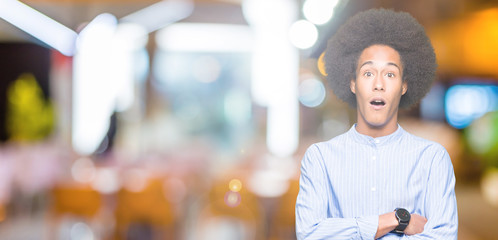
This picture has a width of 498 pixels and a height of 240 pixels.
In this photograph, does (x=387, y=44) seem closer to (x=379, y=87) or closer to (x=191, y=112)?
(x=379, y=87)

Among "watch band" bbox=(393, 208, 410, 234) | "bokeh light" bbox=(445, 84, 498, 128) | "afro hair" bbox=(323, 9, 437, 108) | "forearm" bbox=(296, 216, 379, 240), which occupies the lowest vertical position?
"forearm" bbox=(296, 216, 379, 240)

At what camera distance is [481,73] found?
8.85 metres

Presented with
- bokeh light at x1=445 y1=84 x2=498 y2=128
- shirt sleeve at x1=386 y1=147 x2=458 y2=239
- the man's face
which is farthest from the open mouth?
bokeh light at x1=445 y1=84 x2=498 y2=128

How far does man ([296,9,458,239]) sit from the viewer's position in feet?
2.95

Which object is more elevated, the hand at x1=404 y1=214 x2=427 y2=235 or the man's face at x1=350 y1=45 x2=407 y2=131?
the man's face at x1=350 y1=45 x2=407 y2=131

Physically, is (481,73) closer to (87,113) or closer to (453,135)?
(453,135)

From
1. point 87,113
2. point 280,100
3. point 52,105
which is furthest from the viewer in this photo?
point 52,105

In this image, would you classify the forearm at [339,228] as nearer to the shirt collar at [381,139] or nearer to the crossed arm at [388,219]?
the crossed arm at [388,219]

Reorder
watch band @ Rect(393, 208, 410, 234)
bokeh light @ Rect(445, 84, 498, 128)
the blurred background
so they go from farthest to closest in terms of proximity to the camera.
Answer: bokeh light @ Rect(445, 84, 498, 128) → the blurred background → watch band @ Rect(393, 208, 410, 234)

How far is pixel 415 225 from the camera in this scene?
90cm

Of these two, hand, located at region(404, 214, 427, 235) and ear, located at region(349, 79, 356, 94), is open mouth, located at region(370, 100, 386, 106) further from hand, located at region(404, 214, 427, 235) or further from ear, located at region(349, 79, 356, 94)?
hand, located at region(404, 214, 427, 235)

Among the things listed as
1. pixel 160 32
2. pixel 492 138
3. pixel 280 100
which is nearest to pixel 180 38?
pixel 160 32

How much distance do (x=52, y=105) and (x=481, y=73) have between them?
760cm

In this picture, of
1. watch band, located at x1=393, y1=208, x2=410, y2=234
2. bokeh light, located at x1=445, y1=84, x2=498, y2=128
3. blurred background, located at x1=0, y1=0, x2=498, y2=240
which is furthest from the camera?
bokeh light, located at x1=445, y1=84, x2=498, y2=128
